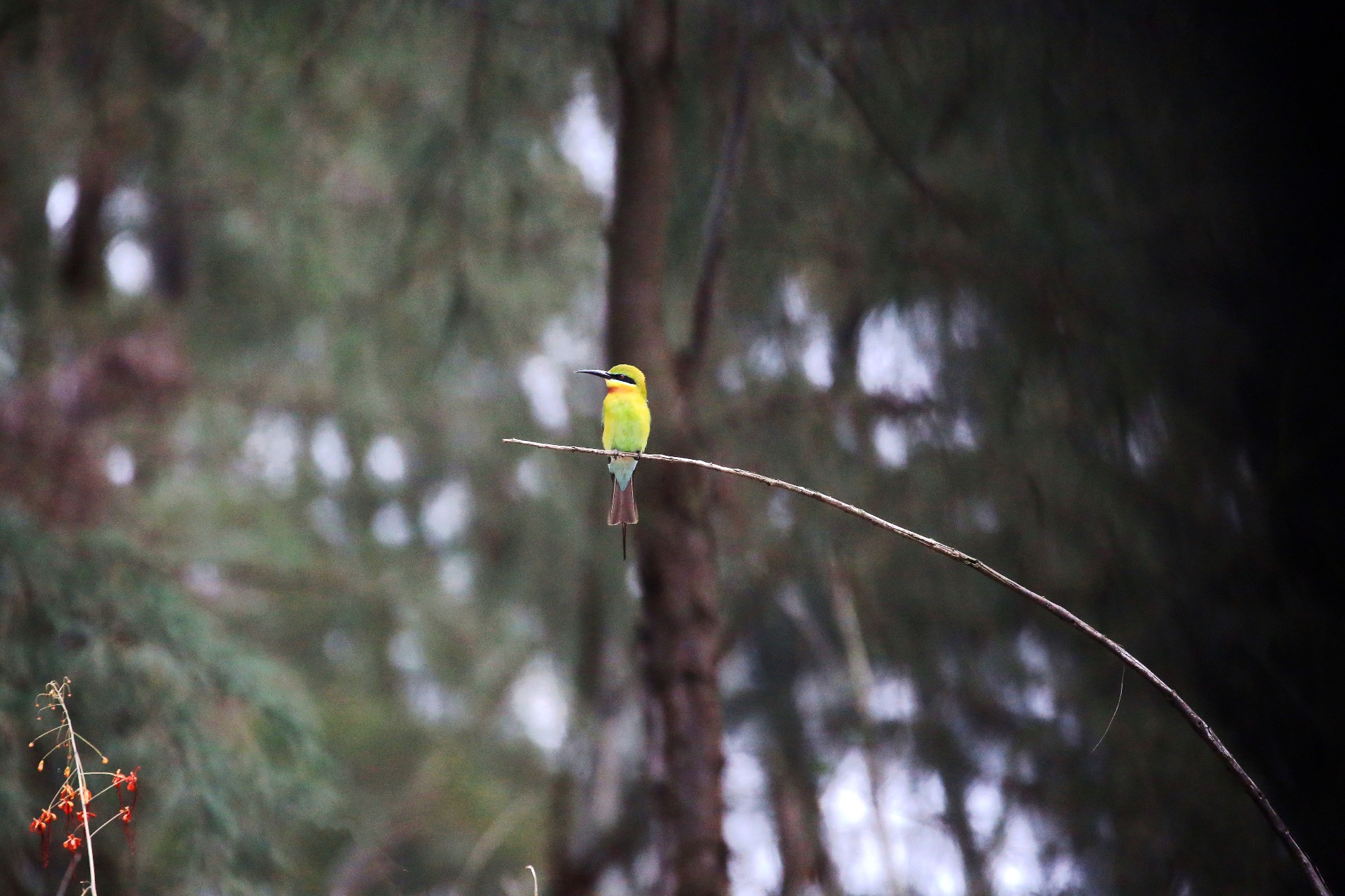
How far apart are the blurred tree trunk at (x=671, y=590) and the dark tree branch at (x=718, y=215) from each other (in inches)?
2.8

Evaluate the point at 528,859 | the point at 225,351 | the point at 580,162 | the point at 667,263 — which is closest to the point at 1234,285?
the point at 667,263

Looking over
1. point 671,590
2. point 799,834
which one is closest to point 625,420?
point 671,590

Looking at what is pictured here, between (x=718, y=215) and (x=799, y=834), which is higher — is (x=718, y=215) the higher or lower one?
the higher one

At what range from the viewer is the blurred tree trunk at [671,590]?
2.60 m

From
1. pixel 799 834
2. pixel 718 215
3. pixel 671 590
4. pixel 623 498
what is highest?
pixel 718 215

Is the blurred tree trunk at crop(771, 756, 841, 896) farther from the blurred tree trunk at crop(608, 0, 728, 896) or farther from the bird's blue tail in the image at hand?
the bird's blue tail

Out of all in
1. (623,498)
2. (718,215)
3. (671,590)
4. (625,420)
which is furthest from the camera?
(671,590)

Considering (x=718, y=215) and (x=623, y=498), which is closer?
(x=623, y=498)

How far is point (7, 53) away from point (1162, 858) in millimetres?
4046

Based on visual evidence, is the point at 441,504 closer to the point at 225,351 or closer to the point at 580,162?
the point at 225,351

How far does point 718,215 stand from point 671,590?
0.93 metres

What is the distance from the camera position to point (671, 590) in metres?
2.69

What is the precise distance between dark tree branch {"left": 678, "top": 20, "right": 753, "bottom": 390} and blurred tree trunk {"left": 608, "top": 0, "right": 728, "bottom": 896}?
7 centimetres

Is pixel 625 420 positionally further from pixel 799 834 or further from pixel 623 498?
pixel 799 834
